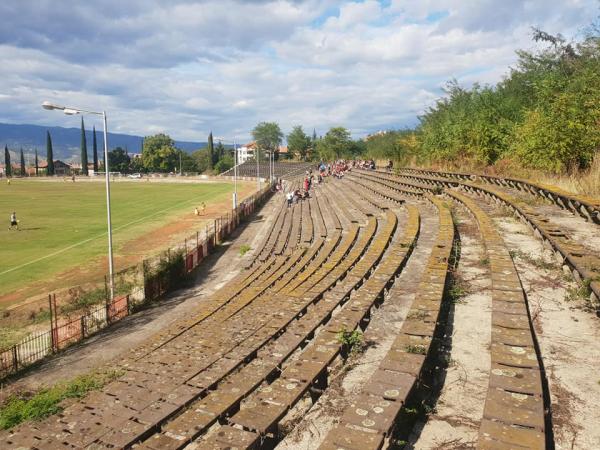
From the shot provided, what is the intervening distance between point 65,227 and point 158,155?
117 m

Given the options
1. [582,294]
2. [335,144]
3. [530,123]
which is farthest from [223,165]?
[582,294]

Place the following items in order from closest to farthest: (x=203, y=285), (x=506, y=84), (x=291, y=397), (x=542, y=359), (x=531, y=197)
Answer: (x=291, y=397), (x=542, y=359), (x=531, y=197), (x=203, y=285), (x=506, y=84)

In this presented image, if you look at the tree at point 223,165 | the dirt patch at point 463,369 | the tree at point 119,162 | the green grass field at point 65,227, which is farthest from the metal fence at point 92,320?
the tree at point 119,162

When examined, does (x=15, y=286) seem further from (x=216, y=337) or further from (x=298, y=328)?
(x=298, y=328)

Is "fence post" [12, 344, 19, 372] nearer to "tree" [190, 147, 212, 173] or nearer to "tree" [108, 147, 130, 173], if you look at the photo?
"tree" [190, 147, 212, 173]

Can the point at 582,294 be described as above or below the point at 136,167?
below

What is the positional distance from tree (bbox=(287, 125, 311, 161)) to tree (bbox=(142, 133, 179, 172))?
143 ft

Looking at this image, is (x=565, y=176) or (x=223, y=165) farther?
(x=223, y=165)

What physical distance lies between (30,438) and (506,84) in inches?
1955

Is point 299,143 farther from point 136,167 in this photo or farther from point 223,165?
point 136,167

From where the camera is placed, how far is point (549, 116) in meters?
21.3

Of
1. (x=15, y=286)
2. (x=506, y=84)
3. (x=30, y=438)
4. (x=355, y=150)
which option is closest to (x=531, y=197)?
(x=30, y=438)

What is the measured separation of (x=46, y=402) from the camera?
8.75 meters

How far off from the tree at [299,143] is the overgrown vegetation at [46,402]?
149m
